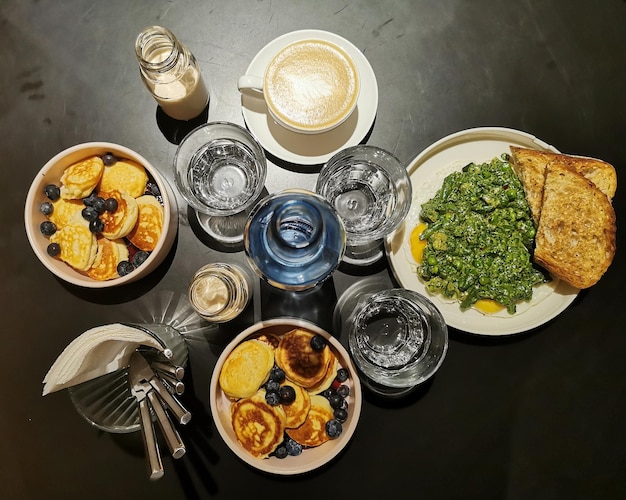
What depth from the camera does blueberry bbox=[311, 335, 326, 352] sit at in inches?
51.4

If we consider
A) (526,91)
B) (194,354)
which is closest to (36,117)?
(194,354)

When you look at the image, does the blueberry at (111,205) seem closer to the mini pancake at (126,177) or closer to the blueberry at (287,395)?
the mini pancake at (126,177)

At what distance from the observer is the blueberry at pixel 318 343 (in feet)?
4.28

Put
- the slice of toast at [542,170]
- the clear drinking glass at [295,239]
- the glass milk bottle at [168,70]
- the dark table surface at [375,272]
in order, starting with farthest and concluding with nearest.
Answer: the dark table surface at [375,272], the slice of toast at [542,170], the glass milk bottle at [168,70], the clear drinking glass at [295,239]

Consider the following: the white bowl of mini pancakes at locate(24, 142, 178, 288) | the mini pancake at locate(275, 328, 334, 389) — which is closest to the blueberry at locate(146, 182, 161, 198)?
the white bowl of mini pancakes at locate(24, 142, 178, 288)

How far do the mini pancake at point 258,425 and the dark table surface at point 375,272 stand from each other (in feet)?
0.56

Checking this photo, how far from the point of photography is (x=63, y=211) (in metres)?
1.37

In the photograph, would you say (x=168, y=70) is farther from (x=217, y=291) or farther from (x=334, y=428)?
(x=334, y=428)

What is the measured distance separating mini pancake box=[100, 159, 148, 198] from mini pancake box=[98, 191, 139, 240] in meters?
0.03

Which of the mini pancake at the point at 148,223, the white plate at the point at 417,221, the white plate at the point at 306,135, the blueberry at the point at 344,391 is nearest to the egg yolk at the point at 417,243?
the white plate at the point at 417,221

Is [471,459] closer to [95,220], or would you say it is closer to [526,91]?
[526,91]

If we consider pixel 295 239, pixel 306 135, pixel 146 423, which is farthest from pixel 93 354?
pixel 306 135

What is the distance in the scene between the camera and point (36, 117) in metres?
1.54

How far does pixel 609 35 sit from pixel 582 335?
0.98 metres
